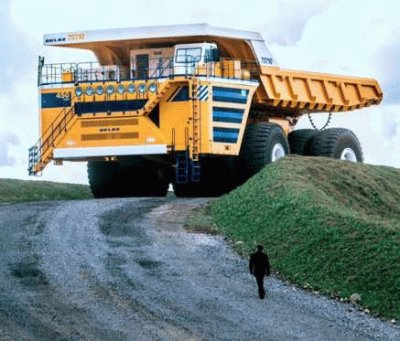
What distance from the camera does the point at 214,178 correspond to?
33281mm

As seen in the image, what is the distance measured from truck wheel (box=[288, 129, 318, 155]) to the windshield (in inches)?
273

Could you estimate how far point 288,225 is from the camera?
22.9 m

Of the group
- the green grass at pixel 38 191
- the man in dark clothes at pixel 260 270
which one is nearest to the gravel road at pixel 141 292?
the man in dark clothes at pixel 260 270

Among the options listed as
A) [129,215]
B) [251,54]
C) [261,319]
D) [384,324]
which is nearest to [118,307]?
[261,319]

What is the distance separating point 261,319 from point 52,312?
303 cm

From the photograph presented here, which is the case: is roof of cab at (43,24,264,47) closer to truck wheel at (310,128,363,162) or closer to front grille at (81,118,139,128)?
front grille at (81,118,139,128)

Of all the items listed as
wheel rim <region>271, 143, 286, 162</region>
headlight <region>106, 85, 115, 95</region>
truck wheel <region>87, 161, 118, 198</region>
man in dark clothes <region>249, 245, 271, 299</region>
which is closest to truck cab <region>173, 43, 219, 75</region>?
headlight <region>106, 85, 115, 95</region>

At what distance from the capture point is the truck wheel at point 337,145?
37.6 metres

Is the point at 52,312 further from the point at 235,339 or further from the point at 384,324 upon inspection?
the point at 384,324

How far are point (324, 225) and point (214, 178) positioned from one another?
37.8 ft

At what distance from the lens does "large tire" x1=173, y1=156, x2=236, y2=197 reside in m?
32.8

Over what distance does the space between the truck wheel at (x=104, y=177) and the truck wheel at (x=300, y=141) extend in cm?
616

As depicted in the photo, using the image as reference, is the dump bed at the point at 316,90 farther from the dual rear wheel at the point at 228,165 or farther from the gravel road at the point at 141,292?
the gravel road at the point at 141,292

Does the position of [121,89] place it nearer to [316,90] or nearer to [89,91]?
[89,91]
